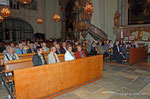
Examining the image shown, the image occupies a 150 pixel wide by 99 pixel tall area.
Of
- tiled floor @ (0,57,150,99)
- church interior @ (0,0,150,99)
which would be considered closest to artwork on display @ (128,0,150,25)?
church interior @ (0,0,150,99)

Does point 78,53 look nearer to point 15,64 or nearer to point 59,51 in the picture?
point 59,51

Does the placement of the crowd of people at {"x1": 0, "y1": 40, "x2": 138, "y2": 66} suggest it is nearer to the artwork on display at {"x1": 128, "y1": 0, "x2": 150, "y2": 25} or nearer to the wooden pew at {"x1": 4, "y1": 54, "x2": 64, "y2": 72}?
the wooden pew at {"x1": 4, "y1": 54, "x2": 64, "y2": 72}

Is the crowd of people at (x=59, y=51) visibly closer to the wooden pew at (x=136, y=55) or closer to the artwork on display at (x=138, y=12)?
the wooden pew at (x=136, y=55)

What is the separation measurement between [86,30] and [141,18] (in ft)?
18.3

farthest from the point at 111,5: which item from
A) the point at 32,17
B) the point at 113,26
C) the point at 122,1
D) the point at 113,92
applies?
the point at 113,92

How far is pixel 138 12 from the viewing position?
1151 cm

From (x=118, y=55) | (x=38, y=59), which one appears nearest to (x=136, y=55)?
(x=118, y=55)

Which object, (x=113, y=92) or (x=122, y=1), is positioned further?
(x=122, y=1)

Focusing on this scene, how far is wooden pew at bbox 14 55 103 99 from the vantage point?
2844 mm

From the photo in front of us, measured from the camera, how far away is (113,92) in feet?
12.0

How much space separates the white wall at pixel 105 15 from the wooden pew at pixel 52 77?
9.77 m

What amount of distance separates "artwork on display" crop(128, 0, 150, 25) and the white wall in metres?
2.04

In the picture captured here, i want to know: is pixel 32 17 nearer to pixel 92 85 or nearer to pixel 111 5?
pixel 111 5

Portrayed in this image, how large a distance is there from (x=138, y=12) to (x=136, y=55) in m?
6.12
